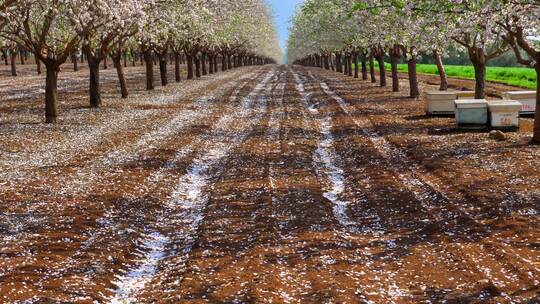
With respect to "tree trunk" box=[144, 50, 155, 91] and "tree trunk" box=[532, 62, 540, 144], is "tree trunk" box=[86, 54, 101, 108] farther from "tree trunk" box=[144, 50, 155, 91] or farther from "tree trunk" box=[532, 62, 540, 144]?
"tree trunk" box=[532, 62, 540, 144]

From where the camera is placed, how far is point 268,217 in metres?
15.2

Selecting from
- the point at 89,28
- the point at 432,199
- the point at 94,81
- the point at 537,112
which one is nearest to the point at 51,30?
the point at 89,28

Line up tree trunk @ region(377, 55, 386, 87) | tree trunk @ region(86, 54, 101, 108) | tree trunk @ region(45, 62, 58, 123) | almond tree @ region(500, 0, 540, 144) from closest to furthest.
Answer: almond tree @ region(500, 0, 540, 144) → tree trunk @ region(45, 62, 58, 123) → tree trunk @ region(86, 54, 101, 108) → tree trunk @ region(377, 55, 386, 87)

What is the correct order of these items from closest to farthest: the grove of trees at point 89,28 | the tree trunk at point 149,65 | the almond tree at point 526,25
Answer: the almond tree at point 526,25, the grove of trees at point 89,28, the tree trunk at point 149,65

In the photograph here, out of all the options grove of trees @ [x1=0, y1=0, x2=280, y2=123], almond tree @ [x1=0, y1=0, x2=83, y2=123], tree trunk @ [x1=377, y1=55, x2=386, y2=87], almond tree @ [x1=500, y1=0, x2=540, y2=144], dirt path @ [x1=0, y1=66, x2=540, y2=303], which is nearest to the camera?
dirt path @ [x1=0, y1=66, x2=540, y2=303]

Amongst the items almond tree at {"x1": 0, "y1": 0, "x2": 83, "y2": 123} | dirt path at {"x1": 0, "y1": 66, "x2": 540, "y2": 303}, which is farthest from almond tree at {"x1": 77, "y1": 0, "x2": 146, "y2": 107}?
dirt path at {"x1": 0, "y1": 66, "x2": 540, "y2": 303}

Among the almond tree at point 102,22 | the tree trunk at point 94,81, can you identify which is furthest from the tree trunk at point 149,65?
the tree trunk at point 94,81

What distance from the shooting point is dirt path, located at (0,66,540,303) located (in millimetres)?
10750

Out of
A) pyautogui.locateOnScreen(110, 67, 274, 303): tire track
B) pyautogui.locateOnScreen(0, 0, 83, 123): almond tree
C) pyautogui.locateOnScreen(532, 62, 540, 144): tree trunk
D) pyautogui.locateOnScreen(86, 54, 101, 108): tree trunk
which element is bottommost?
pyautogui.locateOnScreen(110, 67, 274, 303): tire track

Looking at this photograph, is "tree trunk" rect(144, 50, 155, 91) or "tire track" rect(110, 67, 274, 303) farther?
"tree trunk" rect(144, 50, 155, 91)

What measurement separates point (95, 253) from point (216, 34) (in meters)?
60.1

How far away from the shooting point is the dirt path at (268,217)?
10.8 meters

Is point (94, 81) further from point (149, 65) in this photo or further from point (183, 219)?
point (183, 219)

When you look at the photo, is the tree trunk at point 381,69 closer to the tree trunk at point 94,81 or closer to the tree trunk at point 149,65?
the tree trunk at point 149,65
